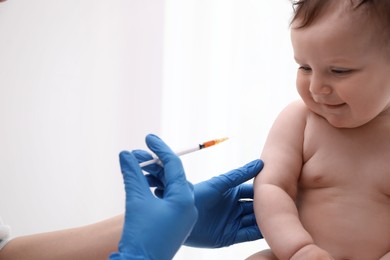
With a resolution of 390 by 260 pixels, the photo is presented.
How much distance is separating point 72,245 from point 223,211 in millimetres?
384

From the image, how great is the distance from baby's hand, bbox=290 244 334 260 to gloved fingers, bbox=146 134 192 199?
224 mm

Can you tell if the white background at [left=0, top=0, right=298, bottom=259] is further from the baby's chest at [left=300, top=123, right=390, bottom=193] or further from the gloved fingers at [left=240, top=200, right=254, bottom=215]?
the baby's chest at [left=300, top=123, right=390, bottom=193]

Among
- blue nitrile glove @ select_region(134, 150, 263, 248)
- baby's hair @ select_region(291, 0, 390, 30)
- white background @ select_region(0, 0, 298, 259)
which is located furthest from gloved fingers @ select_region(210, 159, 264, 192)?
white background @ select_region(0, 0, 298, 259)

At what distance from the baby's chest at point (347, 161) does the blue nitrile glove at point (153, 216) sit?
0.27 meters

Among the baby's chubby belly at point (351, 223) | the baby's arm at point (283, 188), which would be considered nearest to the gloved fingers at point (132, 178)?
the baby's arm at point (283, 188)

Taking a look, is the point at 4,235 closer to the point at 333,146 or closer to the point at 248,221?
the point at 248,221

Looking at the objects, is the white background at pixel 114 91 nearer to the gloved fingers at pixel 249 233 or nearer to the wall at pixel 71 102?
the wall at pixel 71 102

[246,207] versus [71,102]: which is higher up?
[71,102]

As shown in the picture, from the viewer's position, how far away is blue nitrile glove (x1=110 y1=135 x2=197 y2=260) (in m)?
0.85

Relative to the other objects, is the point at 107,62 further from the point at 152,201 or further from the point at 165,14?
the point at 152,201

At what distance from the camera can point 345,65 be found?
2.89ft

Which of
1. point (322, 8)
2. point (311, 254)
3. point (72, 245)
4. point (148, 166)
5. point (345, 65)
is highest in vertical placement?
point (322, 8)

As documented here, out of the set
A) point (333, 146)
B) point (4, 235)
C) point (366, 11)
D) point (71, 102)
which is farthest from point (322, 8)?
point (71, 102)

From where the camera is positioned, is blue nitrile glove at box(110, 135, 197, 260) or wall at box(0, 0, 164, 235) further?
wall at box(0, 0, 164, 235)
